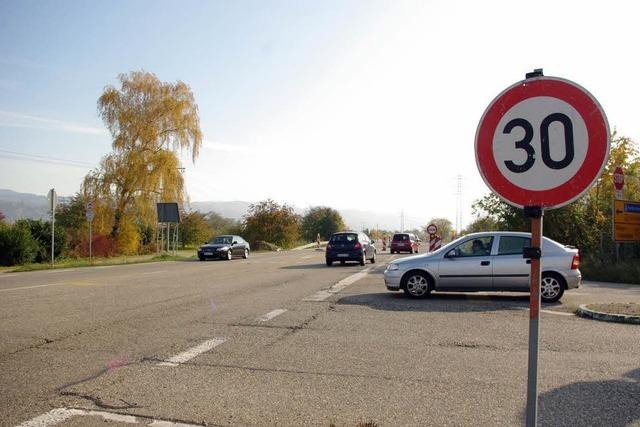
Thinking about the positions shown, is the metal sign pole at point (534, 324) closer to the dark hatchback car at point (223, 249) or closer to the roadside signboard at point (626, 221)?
the roadside signboard at point (626, 221)

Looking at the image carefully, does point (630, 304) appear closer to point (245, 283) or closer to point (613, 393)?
point (613, 393)

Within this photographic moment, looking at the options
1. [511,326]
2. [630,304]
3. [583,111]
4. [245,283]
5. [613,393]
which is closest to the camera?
[583,111]

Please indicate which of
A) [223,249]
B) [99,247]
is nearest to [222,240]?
[223,249]

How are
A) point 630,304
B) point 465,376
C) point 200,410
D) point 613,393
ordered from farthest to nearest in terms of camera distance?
point 630,304, point 465,376, point 613,393, point 200,410

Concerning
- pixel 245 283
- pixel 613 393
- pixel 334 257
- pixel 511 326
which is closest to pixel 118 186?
pixel 334 257

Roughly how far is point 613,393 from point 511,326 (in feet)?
11.8

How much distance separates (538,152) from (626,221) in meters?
17.2

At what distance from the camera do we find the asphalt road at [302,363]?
4594 mm

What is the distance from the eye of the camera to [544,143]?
2.99 metres

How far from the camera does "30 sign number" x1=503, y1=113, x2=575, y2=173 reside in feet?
9.64

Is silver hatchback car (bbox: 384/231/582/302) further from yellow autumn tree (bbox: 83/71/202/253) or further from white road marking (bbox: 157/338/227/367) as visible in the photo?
yellow autumn tree (bbox: 83/71/202/253)

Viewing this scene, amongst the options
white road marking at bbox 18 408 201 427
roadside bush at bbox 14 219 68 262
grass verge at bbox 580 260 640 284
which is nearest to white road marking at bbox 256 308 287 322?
white road marking at bbox 18 408 201 427

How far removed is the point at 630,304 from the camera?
10523mm

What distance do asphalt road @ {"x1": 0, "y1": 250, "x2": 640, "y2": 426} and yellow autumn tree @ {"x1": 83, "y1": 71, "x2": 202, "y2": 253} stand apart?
86.6ft
